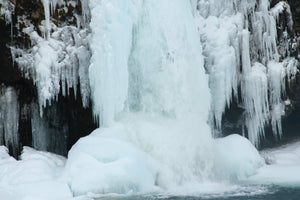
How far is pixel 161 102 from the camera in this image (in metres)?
11.7

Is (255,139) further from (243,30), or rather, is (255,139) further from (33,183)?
(33,183)

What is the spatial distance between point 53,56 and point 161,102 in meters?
3.18

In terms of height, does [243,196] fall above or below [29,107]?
below

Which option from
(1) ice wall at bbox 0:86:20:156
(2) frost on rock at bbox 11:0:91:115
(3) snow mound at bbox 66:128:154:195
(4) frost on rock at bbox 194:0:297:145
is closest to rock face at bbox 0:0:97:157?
(1) ice wall at bbox 0:86:20:156

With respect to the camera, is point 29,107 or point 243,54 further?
point 243,54

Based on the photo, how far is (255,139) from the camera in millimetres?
15070

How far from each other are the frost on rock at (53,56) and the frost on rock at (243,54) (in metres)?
3.81

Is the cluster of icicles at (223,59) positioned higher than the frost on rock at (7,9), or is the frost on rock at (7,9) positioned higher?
the frost on rock at (7,9)

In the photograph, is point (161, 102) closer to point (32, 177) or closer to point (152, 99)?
point (152, 99)

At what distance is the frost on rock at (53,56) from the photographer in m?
11.5

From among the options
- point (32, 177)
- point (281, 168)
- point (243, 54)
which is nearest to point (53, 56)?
point (32, 177)

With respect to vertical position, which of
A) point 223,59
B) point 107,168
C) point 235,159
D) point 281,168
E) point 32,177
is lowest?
point 281,168

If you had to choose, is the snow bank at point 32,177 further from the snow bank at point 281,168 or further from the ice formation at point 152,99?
the snow bank at point 281,168

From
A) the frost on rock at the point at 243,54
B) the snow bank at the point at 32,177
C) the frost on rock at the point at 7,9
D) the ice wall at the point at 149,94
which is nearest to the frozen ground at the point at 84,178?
the snow bank at the point at 32,177
